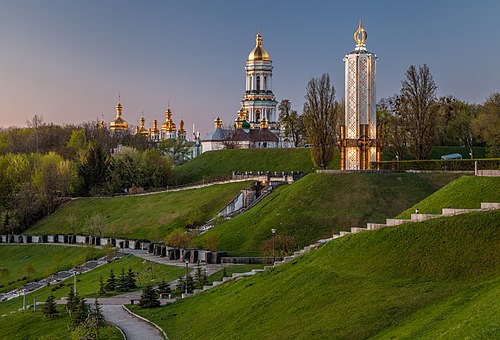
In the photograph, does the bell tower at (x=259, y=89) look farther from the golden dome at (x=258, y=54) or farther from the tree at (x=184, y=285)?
the tree at (x=184, y=285)

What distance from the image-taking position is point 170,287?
4841 cm

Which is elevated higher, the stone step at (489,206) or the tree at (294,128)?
the tree at (294,128)

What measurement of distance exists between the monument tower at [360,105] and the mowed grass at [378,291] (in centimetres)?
2994

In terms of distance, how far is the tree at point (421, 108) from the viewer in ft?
249

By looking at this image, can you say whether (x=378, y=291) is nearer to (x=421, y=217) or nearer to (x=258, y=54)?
(x=421, y=217)

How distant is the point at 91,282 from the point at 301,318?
3081 centimetres

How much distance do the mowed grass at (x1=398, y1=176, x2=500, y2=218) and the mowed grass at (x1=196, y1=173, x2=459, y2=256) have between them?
1645 centimetres

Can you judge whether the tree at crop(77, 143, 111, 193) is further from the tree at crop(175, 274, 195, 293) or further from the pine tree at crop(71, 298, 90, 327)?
the pine tree at crop(71, 298, 90, 327)

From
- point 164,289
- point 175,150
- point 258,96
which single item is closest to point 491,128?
point 164,289

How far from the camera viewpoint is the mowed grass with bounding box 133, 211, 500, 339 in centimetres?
2662

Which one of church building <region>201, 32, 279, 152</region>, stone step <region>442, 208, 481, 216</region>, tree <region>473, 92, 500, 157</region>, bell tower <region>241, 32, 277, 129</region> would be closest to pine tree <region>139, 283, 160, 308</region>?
stone step <region>442, 208, 481, 216</region>

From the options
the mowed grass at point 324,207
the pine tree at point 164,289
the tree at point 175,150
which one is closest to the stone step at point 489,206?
the pine tree at point 164,289

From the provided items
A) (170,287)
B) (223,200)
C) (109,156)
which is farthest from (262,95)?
(170,287)

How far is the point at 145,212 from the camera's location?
87125mm
